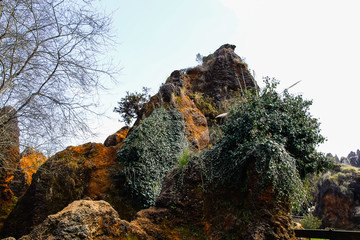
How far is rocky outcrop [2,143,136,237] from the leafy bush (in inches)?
160

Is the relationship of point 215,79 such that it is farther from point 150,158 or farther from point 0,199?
point 0,199

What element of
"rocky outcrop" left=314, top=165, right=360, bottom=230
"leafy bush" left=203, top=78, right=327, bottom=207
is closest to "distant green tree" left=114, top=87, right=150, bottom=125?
"leafy bush" left=203, top=78, right=327, bottom=207

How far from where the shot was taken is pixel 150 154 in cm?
847

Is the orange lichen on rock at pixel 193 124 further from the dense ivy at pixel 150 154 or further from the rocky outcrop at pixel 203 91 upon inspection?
the dense ivy at pixel 150 154

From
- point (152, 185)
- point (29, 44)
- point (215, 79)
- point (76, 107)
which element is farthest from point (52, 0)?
point (215, 79)

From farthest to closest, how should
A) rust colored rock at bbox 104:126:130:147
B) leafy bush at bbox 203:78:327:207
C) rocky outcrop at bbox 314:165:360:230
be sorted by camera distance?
1. rocky outcrop at bbox 314:165:360:230
2. rust colored rock at bbox 104:126:130:147
3. leafy bush at bbox 203:78:327:207

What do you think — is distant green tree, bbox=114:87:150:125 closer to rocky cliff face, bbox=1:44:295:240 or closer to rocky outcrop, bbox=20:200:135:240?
rocky cliff face, bbox=1:44:295:240

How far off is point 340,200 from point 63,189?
763 inches

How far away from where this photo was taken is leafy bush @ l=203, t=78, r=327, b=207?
14.7 feet

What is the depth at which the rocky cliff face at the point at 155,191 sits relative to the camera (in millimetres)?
4066

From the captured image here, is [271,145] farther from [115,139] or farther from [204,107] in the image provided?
[204,107]

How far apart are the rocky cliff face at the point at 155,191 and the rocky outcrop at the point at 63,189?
0.10 ft

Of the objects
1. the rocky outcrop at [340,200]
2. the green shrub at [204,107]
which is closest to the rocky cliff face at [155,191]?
the green shrub at [204,107]

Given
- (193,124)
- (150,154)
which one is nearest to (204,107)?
(193,124)
